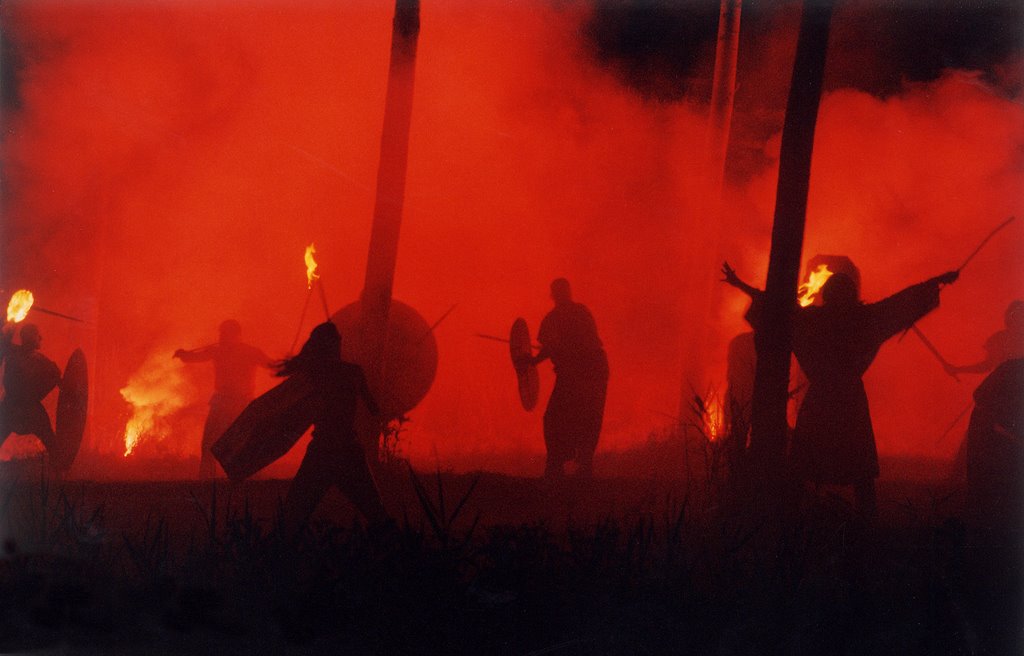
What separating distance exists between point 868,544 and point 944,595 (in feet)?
2.13

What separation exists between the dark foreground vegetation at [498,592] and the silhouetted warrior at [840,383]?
0.57m

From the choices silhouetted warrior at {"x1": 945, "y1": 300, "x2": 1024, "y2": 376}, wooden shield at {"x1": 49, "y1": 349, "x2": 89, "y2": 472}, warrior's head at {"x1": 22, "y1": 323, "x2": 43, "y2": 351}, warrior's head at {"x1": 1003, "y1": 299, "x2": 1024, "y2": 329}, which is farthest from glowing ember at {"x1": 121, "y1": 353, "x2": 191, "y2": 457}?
warrior's head at {"x1": 1003, "y1": 299, "x2": 1024, "y2": 329}

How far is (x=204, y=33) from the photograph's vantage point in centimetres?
1195

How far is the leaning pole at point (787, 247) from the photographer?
5949 millimetres

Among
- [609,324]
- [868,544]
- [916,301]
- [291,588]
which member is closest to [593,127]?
[609,324]

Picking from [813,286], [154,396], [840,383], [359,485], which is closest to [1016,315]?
[813,286]

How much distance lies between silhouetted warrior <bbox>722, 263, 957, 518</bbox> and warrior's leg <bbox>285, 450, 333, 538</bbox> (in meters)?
2.64

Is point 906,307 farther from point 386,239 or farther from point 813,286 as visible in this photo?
point 386,239

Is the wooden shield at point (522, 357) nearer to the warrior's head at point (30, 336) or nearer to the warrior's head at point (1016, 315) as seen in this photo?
the warrior's head at point (30, 336)

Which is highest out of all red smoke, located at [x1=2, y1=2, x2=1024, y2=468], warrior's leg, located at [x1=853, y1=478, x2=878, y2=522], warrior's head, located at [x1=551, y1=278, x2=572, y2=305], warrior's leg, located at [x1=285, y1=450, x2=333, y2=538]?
red smoke, located at [x1=2, y1=2, x2=1024, y2=468]

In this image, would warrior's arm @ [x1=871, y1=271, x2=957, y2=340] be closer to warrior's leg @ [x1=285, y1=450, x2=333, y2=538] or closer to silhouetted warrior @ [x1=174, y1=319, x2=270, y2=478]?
warrior's leg @ [x1=285, y1=450, x2=333, y2=538]

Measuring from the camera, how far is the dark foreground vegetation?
4863 mm

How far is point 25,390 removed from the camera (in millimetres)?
7613

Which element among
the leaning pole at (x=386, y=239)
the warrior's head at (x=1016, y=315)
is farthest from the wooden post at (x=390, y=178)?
the warrior's head at (x=1016, y=315)
